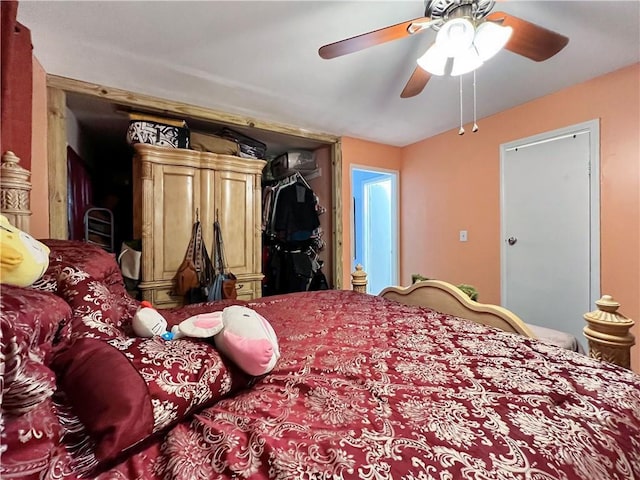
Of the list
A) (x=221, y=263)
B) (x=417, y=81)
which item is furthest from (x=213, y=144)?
(x=417, y=81)

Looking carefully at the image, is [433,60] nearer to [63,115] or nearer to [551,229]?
[551,229]

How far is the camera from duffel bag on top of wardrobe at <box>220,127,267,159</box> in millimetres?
2879

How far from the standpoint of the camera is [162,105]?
92.3 inches

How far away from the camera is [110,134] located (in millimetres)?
2902

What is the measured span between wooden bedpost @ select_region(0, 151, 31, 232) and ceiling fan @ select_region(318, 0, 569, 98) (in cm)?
136

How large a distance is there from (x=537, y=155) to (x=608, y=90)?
0.56 metres

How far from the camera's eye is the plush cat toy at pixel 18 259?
64 centimetres

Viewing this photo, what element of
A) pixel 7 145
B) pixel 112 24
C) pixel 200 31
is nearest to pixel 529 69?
pixel 200 31

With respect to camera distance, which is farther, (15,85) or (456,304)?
(456,304)

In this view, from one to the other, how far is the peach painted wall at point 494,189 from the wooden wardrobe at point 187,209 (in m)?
1.92

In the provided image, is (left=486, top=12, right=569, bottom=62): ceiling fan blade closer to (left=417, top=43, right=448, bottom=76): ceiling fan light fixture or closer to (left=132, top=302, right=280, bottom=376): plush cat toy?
(left=417, top=43, right=448, bottom=76): ceiling fan light fixture

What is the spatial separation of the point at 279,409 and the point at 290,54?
6.19ft

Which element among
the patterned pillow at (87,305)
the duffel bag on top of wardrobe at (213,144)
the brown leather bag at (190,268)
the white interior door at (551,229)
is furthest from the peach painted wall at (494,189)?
the patterned pillow at (87,305)

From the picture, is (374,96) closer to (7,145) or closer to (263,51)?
(263,51)
